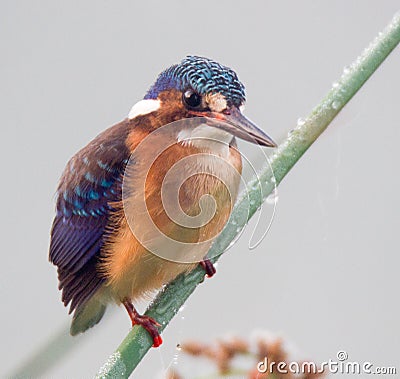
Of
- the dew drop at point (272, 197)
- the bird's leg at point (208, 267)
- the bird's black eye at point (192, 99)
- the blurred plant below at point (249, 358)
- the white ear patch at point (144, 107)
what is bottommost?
the blurred plant below at point (249, 358)

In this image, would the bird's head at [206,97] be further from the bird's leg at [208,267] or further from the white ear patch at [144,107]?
the bird's leg at [208,267]

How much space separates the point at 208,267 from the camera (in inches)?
47.0

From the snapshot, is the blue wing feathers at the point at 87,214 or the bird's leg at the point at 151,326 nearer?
the bird's leg at the point at 151,326

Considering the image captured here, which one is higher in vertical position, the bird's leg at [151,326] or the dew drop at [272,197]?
the dew drop at [272,197]

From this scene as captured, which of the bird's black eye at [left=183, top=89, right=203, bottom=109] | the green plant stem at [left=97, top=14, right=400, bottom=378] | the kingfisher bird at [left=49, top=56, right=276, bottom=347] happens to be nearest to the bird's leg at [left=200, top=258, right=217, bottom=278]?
the kingfisher bird at [left=49, top=56, right=276, bottom=347]

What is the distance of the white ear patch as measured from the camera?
1.20 meters

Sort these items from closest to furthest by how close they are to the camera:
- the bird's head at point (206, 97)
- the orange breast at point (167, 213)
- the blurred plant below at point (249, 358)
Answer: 1. the blurred plant below at point (249, 358)
2. the bird's head at point (206, 97)
3. the orange breast at point (167, 213)

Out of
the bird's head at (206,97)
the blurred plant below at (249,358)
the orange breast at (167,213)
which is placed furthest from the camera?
the orange breast at (167,213)

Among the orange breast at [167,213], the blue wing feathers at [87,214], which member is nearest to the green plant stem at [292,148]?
the orange breast at [167,213]

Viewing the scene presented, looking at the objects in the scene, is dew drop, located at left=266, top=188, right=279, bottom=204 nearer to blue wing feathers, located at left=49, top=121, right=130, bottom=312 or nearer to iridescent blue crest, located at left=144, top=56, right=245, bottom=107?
iridescent blue crest, located at left=144, top=56, right=245, bottom=107

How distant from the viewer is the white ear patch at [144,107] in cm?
120

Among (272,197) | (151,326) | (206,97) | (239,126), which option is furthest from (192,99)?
(151,326)

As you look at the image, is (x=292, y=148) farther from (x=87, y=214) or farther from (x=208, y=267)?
(x=87, y=214)

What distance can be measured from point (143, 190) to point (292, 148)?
36 centimetres
